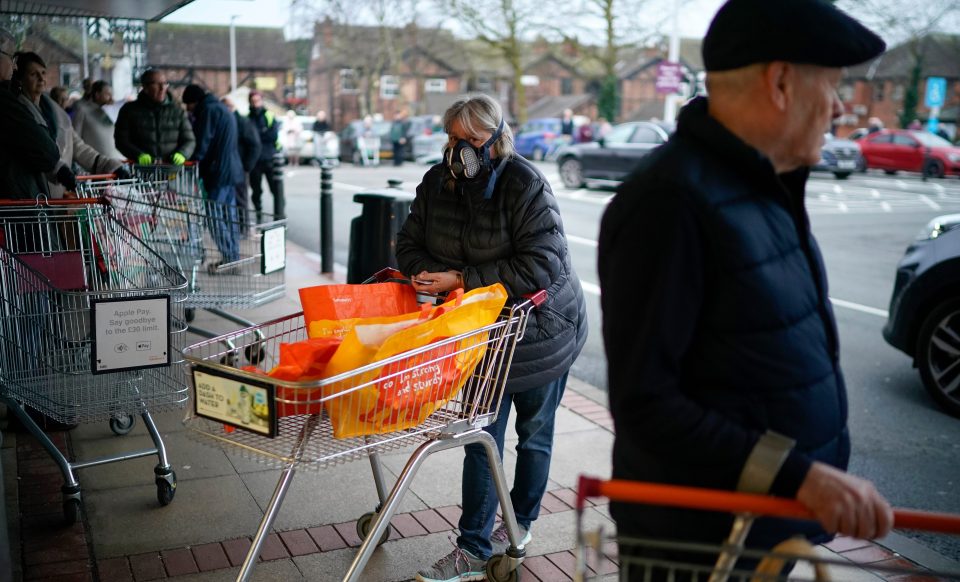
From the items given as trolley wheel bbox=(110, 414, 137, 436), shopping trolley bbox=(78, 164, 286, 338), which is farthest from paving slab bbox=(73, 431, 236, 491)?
shopping trolley bbox=(78, 164, 286, 338)

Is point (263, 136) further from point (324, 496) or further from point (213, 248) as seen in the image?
point (324, 496)

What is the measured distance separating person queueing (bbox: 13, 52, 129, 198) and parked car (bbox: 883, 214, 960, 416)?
5.86 meters

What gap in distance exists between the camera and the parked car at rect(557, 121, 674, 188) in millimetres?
21609

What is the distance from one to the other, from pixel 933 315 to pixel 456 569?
455cm

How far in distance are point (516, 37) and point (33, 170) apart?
140 ft

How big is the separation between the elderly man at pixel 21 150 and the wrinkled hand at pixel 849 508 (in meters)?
5.44

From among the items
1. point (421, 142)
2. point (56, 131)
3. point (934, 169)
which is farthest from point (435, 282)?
point (934, 169)

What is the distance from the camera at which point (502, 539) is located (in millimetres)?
3980

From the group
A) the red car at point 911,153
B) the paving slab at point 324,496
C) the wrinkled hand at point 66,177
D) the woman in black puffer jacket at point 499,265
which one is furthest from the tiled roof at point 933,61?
the woman in black puffer jacket at point 499,265

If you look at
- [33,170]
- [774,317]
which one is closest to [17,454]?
[33,170]

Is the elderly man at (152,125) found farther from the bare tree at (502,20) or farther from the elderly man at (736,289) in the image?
the bare tree at (502,20)

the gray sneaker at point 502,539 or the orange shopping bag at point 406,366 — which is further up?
the orange shopping bag at point 406,366

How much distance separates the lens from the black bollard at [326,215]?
33.4 feet

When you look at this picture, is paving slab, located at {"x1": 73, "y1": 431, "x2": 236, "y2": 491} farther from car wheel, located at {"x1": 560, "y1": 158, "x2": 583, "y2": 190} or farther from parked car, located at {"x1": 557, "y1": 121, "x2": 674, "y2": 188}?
car wheel, located at {"x1": 560, "y1": 158, "x2": 583, "y2": 190}
